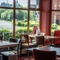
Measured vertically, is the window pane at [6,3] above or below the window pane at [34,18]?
above

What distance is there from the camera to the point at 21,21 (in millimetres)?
7707

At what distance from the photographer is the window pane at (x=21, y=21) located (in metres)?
7.59

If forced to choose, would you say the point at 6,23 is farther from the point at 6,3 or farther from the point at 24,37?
the point at 24,37

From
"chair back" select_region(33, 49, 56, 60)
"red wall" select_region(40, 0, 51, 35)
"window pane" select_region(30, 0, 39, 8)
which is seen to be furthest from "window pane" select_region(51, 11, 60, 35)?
"chair back" select_region(33, 49, 56, 60)

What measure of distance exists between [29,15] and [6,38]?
161 centimetres

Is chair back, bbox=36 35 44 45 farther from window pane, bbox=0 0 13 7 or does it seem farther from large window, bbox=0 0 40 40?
window pane, bbox=0 0 13 7

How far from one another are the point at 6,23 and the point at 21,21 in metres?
→ 0.78

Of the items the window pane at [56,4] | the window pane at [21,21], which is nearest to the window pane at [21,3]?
the window pane at [21,21]

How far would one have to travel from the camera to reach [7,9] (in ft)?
23.8

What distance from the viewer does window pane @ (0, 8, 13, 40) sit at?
7113mm

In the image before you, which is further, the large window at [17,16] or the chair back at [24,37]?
the large window at [17,16]

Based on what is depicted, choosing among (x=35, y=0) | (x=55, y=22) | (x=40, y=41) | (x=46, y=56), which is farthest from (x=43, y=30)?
(x=46, y=56)

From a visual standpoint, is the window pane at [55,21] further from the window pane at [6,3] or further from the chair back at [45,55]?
the chair back at [45,55]

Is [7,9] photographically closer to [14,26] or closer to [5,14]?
[5,14]
